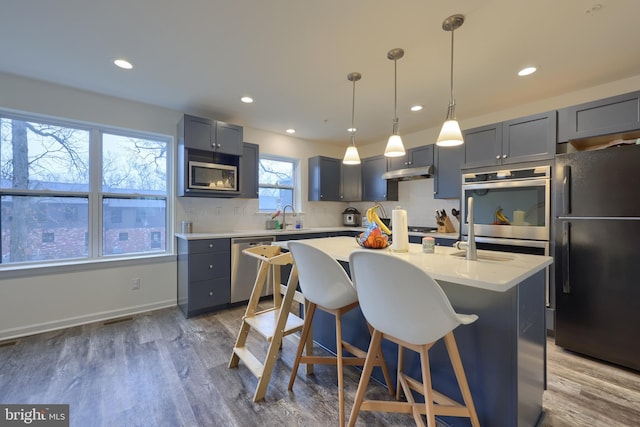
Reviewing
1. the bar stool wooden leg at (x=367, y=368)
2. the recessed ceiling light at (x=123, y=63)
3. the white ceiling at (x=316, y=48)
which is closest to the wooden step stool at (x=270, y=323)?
the bar stool wooden leg at (x=367, y=368)

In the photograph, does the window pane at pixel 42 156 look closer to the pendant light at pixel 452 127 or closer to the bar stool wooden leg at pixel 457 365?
the pendant light at pixel 452 127

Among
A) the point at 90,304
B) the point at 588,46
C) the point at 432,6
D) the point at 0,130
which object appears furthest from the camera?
the point at 90,304

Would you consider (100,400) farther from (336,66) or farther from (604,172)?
(604,172)

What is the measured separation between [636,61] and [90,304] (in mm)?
5618

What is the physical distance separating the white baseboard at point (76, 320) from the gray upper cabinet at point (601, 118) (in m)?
4.71

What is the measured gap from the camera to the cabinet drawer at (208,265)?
3.11 meters

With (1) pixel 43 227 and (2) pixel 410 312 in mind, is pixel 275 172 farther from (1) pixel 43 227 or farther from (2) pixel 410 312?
(2) pixel 410 312

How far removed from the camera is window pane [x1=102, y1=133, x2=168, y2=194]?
10.3 feet

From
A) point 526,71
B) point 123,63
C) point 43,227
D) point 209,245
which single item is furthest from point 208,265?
point 526,71

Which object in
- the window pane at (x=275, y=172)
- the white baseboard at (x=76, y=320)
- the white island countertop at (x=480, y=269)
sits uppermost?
the window pane at (x=275, y=172)

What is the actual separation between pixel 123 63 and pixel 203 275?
220cm

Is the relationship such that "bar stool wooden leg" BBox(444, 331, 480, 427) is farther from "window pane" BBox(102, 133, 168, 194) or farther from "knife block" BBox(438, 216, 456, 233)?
"window pane" BBox(102, 133, 168, 194)

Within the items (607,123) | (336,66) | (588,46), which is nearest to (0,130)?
(336,66)

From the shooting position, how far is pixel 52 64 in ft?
7.81
